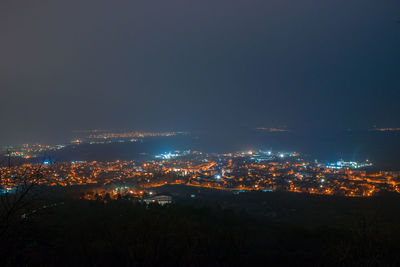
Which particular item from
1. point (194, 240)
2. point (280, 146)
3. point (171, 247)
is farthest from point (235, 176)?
point (280, 146)

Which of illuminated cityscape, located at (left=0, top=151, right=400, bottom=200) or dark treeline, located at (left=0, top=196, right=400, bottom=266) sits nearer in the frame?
dark treeline, located at (left=0, top=196, right=400, bottom=266)

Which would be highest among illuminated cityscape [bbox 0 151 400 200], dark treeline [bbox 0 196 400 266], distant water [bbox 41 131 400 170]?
dark treeline [bbox 0 196 400 266]

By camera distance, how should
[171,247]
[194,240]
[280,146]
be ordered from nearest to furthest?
[171,247]
[194,240]
[280,146]

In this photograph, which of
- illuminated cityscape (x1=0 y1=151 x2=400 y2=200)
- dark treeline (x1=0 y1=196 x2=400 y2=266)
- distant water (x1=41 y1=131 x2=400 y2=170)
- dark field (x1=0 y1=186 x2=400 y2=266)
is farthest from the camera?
distant water (x1=41 y1=131 x2=400 y2=170)

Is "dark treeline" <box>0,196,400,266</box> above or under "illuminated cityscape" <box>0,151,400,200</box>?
above

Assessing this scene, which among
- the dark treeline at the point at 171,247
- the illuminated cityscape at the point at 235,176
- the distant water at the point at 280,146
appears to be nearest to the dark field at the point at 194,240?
the dark treeline at the point at 171,247

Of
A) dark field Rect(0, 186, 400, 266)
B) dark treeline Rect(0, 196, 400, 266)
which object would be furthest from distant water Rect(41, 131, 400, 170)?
dark treeline Rect(0, 196, 400, 266)

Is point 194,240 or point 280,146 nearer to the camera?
point 194,240

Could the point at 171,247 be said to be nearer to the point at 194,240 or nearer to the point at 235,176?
the point at 194,240

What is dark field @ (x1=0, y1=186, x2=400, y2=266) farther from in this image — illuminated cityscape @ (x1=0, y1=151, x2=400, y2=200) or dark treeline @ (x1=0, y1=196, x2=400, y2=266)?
illuminated cityscape @ (x1=0, y1=151, x2=400, y2=200)

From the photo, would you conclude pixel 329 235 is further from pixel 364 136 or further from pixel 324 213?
pixel 364 136
